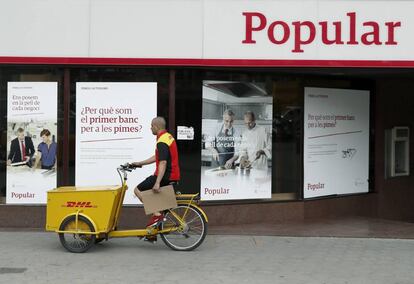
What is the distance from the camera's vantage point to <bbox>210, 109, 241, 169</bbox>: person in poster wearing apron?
992 centimetres

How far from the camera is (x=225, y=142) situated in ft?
32.8

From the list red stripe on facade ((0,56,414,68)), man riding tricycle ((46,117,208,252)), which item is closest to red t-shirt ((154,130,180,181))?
man riding tricycle ((46,117,208,252))

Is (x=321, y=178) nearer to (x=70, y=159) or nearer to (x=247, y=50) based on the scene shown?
(x=247, y=50)

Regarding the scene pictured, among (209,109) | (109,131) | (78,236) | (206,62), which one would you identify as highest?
(206,62)

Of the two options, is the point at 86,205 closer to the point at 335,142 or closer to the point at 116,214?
the point at 116,214

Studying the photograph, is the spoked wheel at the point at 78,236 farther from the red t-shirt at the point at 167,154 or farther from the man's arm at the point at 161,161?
the red t-shirt at the point at 167,154

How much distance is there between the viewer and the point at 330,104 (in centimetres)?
1099

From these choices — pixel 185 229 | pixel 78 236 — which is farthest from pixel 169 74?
pixel 78 236

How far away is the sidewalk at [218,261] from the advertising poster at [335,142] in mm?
2047

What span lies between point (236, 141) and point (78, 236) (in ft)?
11.0

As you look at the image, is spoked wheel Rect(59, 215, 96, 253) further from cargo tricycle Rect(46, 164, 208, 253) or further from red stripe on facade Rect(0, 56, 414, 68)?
red stripe on facade Rect(0, 56, 414, 68)

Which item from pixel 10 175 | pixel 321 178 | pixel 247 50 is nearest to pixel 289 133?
pixel 321 178

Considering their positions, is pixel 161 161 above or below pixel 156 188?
above

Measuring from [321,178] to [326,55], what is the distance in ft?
7.98
